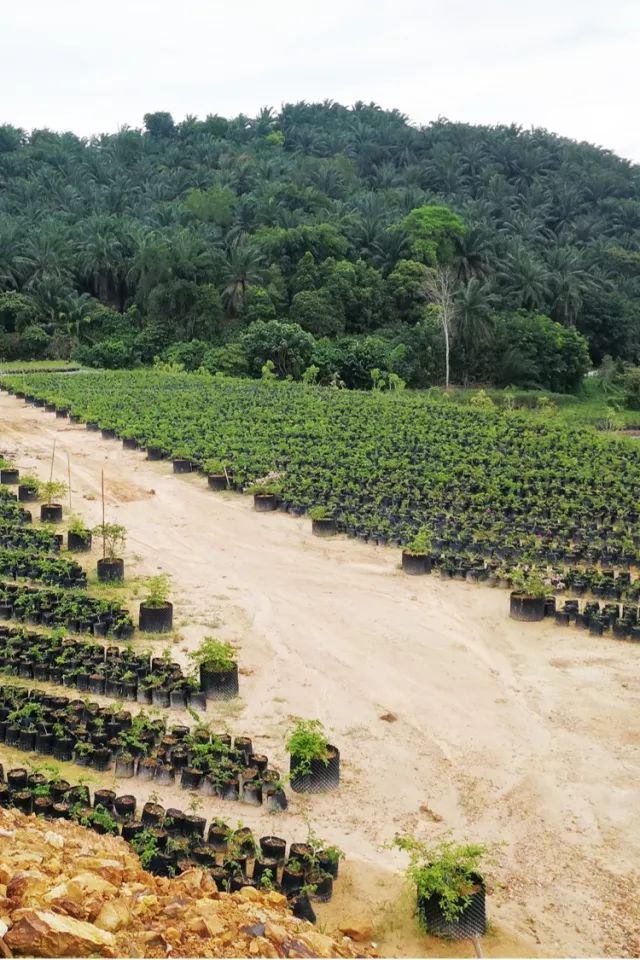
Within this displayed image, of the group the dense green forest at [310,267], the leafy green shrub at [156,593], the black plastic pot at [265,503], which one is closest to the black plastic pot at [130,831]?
the leafy green shrub at [156,593]

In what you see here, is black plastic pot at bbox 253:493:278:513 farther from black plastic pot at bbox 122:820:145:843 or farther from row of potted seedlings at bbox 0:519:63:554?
black plastic pot at bbox 122:820:145:843

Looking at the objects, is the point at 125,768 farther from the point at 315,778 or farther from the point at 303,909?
the point at 303,909

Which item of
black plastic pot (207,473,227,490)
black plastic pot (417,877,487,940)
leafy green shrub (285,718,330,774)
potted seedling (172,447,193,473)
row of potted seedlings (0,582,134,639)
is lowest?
black plastic pot (417,877,487,940)

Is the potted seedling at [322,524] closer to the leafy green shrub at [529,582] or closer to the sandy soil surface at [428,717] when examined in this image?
the sandy soil surface at [428,717]

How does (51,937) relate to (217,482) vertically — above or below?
below

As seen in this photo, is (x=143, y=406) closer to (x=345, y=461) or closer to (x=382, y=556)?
(x=345, y=461)

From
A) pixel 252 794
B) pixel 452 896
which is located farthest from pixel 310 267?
pixel 452 896

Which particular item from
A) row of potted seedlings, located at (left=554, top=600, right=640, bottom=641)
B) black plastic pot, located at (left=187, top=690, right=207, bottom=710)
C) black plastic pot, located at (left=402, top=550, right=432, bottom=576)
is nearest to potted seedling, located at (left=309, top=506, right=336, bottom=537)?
black plastic pot, located at (left=402, top=550, right=432, bottom=576)

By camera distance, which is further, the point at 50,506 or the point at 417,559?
the point at 50,506
